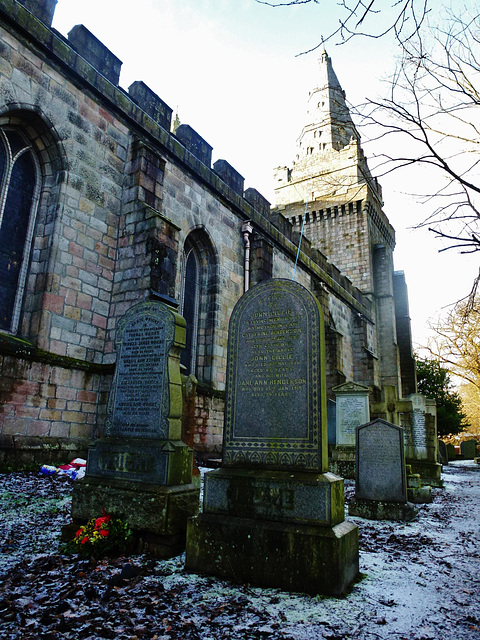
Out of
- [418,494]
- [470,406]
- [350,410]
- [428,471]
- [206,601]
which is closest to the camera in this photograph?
[206,601]

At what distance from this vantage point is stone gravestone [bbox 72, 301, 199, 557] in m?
3.75

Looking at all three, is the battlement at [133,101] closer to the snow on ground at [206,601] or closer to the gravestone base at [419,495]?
the snow on ground at [206,601]

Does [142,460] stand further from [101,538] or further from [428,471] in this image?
[428,471]

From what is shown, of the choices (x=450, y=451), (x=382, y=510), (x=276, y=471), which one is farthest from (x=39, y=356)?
(x=450, y=451)

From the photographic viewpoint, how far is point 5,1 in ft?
24.2

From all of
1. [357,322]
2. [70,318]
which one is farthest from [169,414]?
[357,322]

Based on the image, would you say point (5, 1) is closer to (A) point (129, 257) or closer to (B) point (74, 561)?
(A) point (129, 257)

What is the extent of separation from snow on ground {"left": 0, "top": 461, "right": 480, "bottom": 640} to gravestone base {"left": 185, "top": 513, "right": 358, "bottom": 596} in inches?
4.1

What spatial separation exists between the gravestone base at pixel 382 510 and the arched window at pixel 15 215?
6.60 metres

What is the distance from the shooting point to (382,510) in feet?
20.2

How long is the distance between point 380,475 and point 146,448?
4.18m

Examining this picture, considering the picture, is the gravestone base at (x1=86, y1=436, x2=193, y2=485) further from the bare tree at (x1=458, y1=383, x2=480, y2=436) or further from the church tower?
the bare tree at (x1=458, y1=383, x2=480, y2=436)

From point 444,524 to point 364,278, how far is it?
22.7 meters

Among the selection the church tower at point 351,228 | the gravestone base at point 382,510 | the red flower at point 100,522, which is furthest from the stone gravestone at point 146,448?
the church tower at point 351,228
